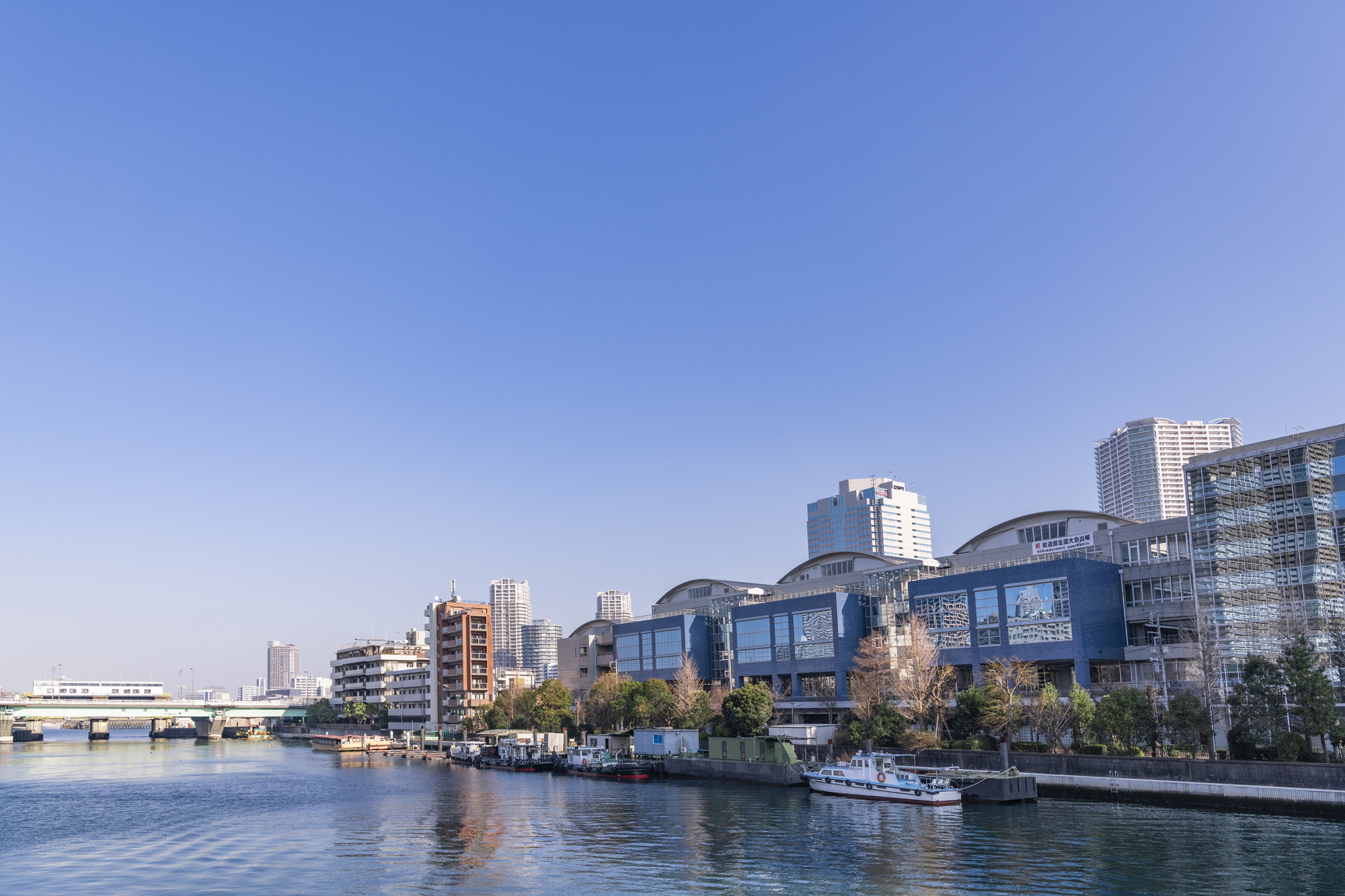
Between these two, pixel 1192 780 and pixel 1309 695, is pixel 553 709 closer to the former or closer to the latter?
pixel 1192 780

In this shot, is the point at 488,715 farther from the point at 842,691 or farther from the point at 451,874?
the point at 451,874

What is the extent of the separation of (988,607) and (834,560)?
3887cm

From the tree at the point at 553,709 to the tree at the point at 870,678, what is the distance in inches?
1918

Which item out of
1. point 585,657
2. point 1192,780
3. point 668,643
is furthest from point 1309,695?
point 585,657

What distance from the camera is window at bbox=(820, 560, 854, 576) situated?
136250 millimetres

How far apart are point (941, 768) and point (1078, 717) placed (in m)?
11.4

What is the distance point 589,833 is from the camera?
61.3 m

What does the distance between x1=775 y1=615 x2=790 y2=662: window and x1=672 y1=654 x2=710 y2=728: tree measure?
35.0 feet

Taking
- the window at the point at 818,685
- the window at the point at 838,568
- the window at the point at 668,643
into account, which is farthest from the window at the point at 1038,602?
the window at the point at 668,643

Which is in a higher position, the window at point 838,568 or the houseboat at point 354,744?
the window at point 838,568

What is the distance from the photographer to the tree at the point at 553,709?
143 m

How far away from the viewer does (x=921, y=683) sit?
3617 inches

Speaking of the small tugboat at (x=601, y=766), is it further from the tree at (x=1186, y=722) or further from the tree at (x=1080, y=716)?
the tree at (x=1186, y=722)

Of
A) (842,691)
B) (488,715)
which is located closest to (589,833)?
(842,691)
